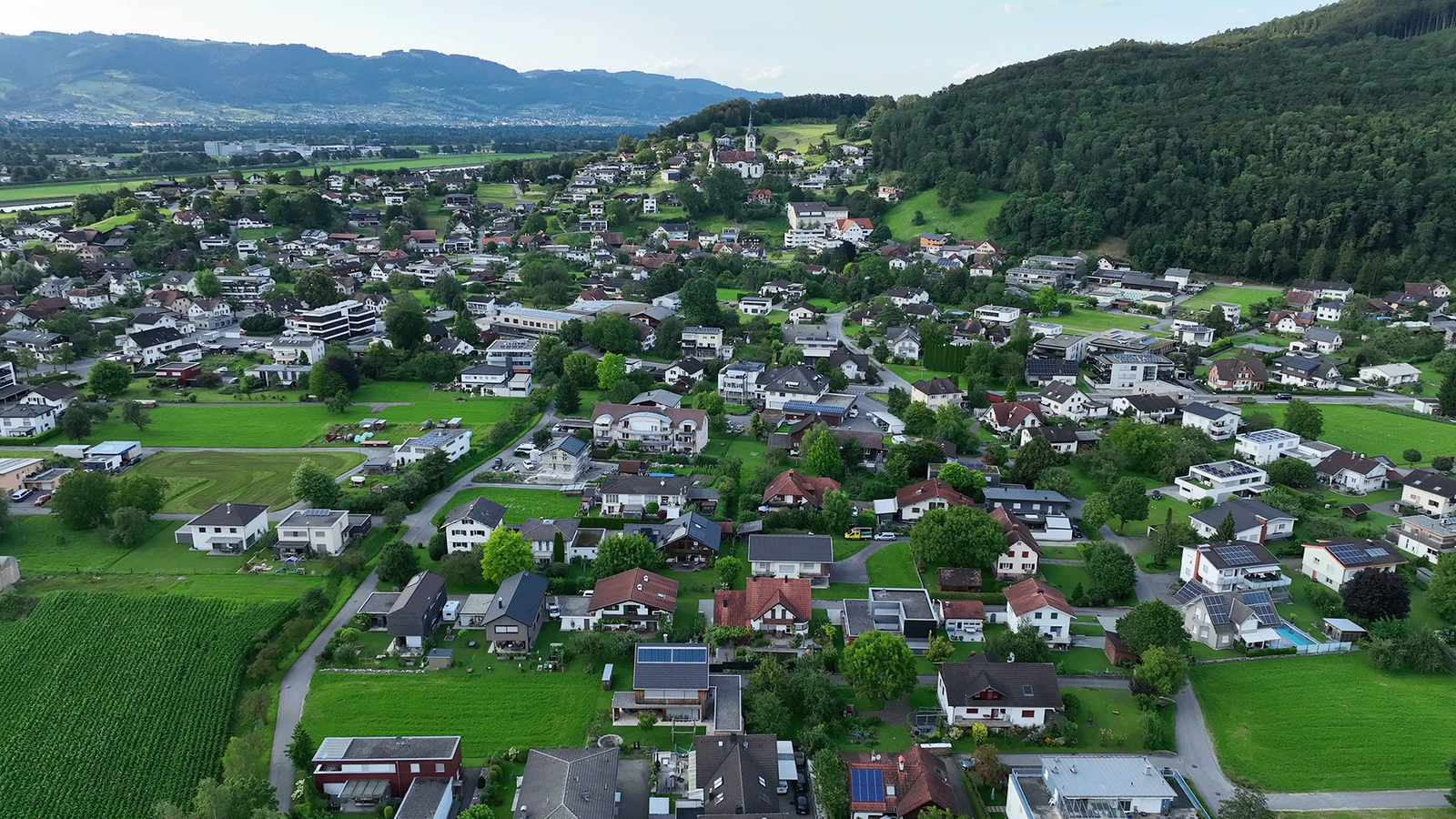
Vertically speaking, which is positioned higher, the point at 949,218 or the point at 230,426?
the point at 949,218

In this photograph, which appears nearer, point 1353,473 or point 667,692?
point 667,692

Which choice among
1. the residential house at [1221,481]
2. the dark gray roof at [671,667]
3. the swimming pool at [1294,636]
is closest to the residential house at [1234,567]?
the swimming pool at [1294,636]

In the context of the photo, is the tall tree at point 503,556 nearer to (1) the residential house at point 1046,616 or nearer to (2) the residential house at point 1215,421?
(1) the residential house at point 1046,616

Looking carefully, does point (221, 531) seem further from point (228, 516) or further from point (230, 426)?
point (230, 426)

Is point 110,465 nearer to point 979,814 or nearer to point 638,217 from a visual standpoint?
point 979,814

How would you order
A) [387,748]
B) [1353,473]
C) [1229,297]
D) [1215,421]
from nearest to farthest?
[387,748] < [1353,473] < [1215,421] < [1229,297]

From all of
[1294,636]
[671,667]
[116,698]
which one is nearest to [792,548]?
[671,667]

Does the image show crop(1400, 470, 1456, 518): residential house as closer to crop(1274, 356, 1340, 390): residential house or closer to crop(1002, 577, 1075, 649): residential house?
crop(1274, 356, 1340, 390): residential house
